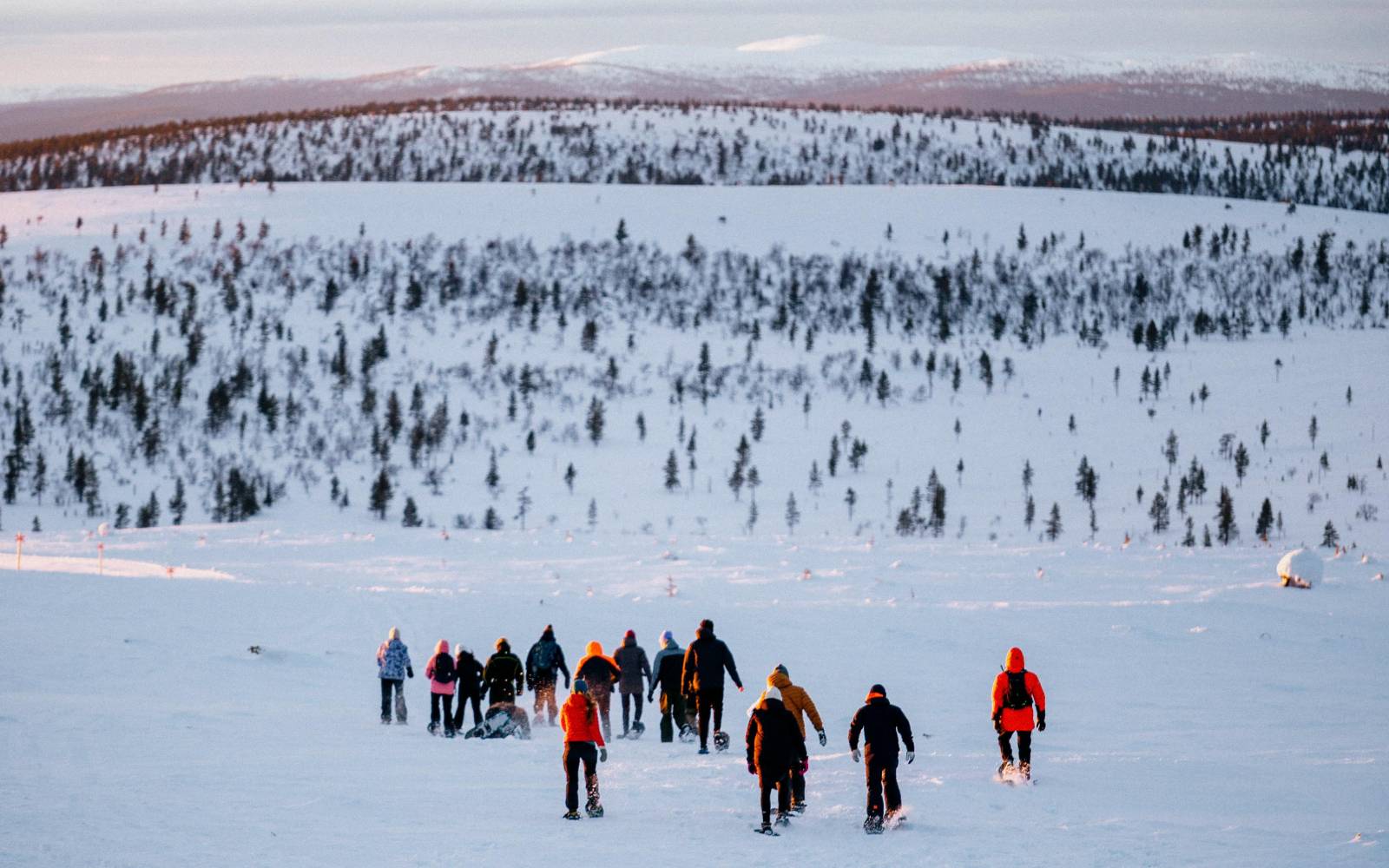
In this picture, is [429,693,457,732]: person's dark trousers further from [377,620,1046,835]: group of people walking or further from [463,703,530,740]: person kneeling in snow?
[463,703,530,740]: person kneeling in snow

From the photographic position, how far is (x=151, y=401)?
60906 millimetres

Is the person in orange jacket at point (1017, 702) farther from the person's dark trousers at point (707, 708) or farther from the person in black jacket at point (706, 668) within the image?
the person's dark trousers at point (707, 708)

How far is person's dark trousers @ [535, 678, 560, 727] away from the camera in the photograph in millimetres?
15977

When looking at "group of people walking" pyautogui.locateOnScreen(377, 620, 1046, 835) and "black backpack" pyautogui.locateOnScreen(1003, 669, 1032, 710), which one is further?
"black backpack" pyautogui.locateOnScreen(1003, 669, 1032, 710)

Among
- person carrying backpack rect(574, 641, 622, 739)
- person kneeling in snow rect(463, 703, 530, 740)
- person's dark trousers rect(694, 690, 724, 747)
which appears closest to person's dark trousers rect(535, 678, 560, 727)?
person kneeling in snow rect(463, 703, 530, 740)

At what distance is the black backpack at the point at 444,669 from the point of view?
15609 mm

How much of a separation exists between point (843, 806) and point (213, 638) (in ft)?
40.6

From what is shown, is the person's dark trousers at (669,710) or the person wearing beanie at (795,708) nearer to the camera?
the person wearing beanie at (795,708)

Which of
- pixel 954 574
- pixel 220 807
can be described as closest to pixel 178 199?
pixel 954 574

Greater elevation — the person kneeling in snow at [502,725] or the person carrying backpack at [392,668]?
the person carrying backpack at [392,668]

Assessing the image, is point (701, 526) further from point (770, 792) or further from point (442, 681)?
point (770, 792)

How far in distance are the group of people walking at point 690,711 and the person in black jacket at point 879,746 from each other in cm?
1

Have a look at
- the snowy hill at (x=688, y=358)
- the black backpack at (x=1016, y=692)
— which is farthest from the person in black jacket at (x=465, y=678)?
the snowy hill at (x=688, y=358)

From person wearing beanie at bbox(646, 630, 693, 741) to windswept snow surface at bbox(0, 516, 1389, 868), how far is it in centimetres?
59
